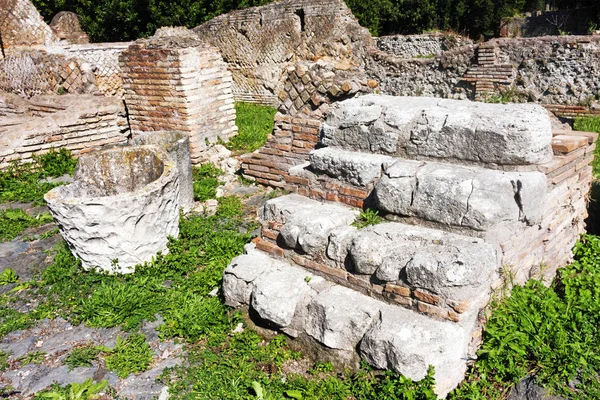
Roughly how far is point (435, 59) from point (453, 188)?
9.14 metres

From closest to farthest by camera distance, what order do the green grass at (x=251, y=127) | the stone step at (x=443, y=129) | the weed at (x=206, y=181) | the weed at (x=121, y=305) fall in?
the stone step at (x=443, y=129)
the weed at (x=121, y=305)
the weed at (x=206, y=181)
the green grass at (x=251, y=127)

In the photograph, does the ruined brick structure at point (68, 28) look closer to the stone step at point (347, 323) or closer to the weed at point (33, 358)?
the weed at point (33, 358)

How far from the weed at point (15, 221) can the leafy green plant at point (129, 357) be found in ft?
8.24

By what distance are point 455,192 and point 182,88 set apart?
4995 mm

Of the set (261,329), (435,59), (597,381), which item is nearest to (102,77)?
(435,59)

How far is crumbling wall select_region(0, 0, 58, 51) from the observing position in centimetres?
1343

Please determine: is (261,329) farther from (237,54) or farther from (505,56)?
(237,54)

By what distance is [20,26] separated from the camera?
13648 millimetres

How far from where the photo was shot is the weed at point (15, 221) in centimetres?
504

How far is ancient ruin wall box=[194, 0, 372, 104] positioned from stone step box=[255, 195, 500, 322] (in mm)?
8609

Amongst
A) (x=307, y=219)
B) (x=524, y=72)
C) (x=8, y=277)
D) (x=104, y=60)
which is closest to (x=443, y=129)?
(x=307, y=219)

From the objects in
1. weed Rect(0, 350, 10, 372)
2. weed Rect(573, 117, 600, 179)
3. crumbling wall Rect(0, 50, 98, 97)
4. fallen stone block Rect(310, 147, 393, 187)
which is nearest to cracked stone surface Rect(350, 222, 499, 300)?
fallen stone block Rect(310, 147, 393, 187)

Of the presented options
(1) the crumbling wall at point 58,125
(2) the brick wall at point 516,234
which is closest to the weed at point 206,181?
(1) the crumbling wall at point 58,125

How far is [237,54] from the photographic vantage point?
13523mm
